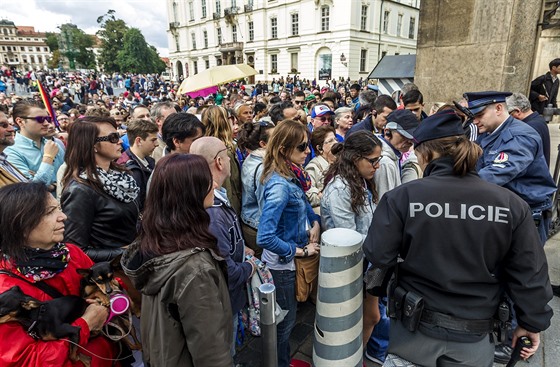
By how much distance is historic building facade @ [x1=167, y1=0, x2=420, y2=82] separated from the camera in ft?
115

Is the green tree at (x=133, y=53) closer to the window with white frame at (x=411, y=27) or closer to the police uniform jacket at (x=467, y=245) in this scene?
the window with white frame at (x=411, y=27)

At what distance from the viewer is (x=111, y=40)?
61812mm

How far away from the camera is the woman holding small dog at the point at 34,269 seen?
1.49 m

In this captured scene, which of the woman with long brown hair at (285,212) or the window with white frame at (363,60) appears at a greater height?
the window with white frame at (363,60)

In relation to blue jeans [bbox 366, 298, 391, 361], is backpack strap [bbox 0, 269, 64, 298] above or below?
above

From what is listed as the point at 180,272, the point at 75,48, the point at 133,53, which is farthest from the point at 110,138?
the point at 75,48

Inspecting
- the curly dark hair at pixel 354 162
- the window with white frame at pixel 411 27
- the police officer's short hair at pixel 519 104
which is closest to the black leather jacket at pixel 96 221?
the curly dark hair at pixel 354 162

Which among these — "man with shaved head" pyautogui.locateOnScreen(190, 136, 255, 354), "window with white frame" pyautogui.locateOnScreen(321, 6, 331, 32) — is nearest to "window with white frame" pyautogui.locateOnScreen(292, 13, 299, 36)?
"window with white frame" pyautogui.locateOnScreen(321, 6, 331, 32)

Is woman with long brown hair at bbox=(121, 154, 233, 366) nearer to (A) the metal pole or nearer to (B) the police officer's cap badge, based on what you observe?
(A) the metal pole

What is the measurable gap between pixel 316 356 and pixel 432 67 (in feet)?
18.9

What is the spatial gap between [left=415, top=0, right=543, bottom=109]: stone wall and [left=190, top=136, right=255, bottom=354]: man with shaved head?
209 inches

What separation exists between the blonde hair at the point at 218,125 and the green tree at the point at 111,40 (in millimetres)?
67498

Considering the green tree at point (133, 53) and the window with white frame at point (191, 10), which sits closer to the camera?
the window with white frame at point (191, 10)

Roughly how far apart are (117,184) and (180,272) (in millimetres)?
1256
